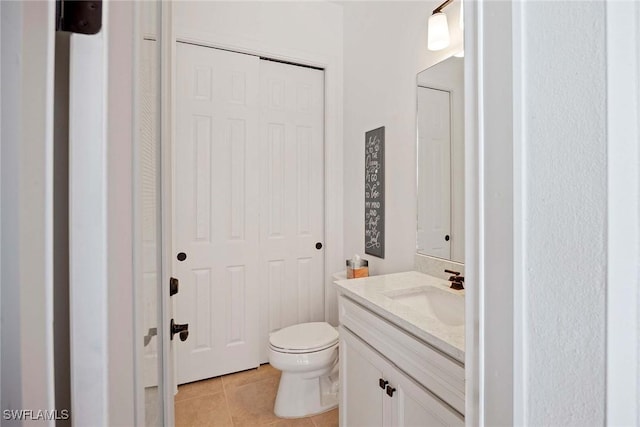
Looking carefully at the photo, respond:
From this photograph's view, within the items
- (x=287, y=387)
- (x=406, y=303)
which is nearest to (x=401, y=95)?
(x=406, y=303)

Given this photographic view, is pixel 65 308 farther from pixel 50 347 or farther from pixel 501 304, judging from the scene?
pixel 501 304

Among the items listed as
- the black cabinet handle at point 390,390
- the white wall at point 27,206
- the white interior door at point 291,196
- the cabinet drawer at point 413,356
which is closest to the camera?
the white wall at point 27,206

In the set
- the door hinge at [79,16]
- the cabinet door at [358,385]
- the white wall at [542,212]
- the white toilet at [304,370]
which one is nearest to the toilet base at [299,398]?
the white toilet at [304,370]

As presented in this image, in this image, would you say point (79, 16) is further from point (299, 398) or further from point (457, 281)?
point (299, 398)

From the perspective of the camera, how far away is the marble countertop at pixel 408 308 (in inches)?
35.8

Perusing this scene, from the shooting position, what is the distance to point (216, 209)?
2168mm

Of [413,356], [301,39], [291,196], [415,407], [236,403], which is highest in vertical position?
[301,39]

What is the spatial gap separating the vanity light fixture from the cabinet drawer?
1.26 meters

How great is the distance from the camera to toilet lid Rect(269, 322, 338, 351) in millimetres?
1732

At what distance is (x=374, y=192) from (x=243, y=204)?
3.03ft

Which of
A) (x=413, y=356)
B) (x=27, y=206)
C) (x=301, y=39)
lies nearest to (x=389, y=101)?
(x=301, y=39)

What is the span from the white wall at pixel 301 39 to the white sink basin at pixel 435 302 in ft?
3.60

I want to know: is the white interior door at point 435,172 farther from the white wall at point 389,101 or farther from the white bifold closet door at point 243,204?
the white bifold closet door at point 243,204

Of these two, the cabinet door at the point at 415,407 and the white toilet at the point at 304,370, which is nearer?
the cabinet door at the point at 415,407
